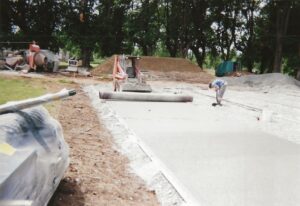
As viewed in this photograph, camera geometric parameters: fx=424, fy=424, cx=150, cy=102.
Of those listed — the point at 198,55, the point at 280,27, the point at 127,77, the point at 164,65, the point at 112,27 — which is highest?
the point at 280,27

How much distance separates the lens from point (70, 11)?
4934 centimetres

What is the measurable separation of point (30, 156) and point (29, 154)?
2cm

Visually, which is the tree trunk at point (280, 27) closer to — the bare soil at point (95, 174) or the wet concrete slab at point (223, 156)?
the wet concrete slab at point (223, 156)

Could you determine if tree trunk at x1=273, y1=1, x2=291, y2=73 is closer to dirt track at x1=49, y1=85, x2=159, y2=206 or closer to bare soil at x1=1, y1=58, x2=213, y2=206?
bare soil at x1=1, y1=58, x2=213, y2=206

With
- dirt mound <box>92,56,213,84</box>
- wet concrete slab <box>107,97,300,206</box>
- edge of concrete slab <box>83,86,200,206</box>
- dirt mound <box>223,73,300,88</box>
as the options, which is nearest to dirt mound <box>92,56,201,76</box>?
dirt mound <box>92,56,213,84</box>

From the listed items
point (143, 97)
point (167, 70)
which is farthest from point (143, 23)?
point (143, 97)

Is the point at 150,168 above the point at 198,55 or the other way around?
the other way around

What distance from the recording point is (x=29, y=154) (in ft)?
12.7

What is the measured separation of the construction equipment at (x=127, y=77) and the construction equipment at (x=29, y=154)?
15.3 meters

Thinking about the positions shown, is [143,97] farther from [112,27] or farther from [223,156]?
[112,27]

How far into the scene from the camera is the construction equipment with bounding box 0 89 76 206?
136 inches

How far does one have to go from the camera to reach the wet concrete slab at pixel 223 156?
20.5 feet

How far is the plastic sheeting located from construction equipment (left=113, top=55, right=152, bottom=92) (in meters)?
15.4

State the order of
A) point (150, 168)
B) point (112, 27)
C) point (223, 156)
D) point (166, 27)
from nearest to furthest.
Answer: point (150, 168) < point (223, 156) < point (112, 27) < point (166, 27)
